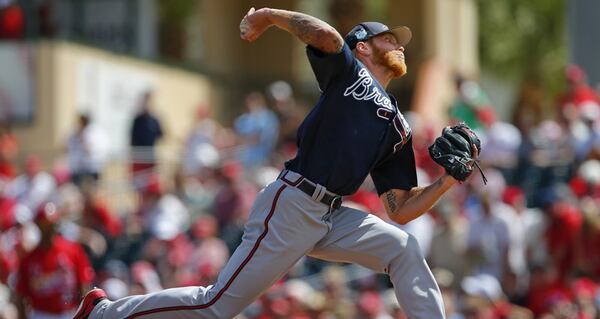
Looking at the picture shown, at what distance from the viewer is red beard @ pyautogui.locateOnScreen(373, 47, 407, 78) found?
24.1ft

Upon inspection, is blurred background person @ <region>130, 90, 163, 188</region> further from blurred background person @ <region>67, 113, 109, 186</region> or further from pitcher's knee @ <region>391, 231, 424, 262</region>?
pitcher's knee @ <region>391, 231, 424, 262</region>

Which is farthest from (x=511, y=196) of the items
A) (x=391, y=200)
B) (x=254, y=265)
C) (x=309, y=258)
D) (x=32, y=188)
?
(x=254, y=265)

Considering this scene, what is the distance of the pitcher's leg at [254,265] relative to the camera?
7.04m

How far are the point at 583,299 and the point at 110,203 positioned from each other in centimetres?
750

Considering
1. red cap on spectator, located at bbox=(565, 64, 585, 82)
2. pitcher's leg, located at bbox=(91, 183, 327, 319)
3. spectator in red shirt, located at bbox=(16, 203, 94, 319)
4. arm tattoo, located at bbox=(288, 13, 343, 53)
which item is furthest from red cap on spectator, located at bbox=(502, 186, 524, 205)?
arm tattoo, located at bbox=(288, 13, 343, 53)

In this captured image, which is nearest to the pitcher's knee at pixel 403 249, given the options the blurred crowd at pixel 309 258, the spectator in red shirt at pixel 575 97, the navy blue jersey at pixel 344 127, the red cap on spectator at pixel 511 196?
the navy blue jersey at pixel 344 127

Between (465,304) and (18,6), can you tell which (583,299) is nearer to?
(465,304)

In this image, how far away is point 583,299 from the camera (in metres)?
11.5

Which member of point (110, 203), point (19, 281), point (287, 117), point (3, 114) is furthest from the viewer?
point (3, 114)

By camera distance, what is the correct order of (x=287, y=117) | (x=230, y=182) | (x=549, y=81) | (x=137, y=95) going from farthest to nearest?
(x=549, y=81)
(x=137, y=95)
(x=287, y=117)
(x=230, y=182)

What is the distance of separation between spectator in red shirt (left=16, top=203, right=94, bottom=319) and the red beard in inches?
172

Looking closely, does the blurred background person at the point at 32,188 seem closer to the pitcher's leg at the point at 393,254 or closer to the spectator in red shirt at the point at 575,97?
the spectator in red shirt at the point at 575,97

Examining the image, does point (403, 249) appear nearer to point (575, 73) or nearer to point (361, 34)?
point (361, 34)

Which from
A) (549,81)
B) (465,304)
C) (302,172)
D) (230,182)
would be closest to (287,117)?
(230,182)
